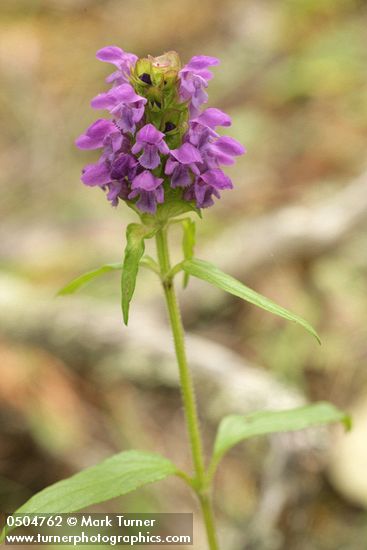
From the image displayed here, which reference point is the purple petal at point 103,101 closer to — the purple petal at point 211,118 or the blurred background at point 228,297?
the purple petal at point 211,118

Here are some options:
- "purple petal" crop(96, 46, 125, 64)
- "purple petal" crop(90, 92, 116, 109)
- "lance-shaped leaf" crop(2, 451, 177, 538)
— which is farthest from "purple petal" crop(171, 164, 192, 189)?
"lance-shaped leaf" crop(2, 451, 177, 538)

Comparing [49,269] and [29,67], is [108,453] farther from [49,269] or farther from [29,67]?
[29,67]

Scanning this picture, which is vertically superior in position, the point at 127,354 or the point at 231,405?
the point at 127,354

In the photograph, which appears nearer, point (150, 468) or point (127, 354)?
point (150, 468)

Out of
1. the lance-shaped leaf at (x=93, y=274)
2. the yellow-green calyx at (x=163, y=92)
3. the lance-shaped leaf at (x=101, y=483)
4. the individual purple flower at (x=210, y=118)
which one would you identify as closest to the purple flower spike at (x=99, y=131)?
the yellow-green calyx at (x=163, y=92)

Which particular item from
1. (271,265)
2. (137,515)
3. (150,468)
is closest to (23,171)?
(271,265)

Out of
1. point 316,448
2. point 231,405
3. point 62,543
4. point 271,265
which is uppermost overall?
point 271,265
